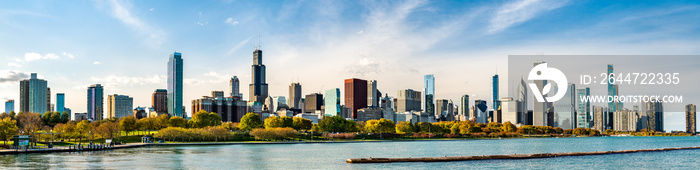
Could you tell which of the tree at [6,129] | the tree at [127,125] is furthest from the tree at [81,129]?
the tree at [6,129]

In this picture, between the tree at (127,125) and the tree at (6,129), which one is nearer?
the tree at (6,129)

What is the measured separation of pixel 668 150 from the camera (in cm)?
13900

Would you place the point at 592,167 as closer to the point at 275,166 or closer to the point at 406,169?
the point at 406,169

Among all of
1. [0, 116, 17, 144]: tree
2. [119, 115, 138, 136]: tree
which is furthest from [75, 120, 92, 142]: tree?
[0, 116, 17, 144]: tree

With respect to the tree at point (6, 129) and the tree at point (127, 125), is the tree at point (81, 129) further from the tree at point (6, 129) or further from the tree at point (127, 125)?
the tree at point (6, 129)

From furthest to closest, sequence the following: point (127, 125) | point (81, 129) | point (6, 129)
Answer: point (127, 125), point (81, 129), point (6, 129)

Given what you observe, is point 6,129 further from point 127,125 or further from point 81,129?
point 127,125

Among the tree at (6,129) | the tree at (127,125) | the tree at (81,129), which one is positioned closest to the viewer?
the tree at (6,129)

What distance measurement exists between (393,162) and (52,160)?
50000mm

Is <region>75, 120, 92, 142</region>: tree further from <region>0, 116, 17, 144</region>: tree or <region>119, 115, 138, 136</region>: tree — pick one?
<region>0, 116, 17, 144</region>: tree

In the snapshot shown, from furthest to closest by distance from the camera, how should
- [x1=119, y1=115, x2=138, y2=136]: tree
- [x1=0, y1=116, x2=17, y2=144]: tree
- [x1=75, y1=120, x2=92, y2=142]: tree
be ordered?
[x1=119, y1=115, x2=138, y2=136]: tree, [x1=75, y1=120, x2=92, y2=142]: tree, [x1=0, y1=116, x2=17, y2=144]: tree

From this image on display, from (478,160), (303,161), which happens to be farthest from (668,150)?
(303,161)

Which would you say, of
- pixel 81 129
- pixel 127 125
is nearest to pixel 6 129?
pixel 81 129

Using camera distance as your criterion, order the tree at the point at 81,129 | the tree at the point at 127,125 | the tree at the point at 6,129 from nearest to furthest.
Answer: the tree at the point at 6,129 < the tree at the point at 81,129 < the tree at the point at 127,125
